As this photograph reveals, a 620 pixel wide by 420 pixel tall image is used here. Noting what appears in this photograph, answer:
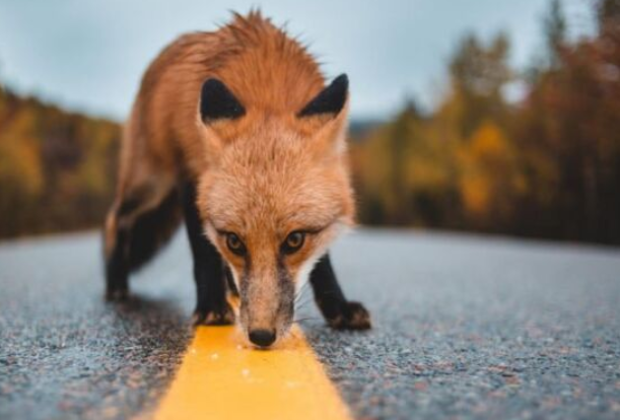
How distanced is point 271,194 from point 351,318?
129 cm

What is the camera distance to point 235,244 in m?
3.33

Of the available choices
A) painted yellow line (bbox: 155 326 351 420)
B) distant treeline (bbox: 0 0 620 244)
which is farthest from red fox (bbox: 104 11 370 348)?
distant treeline (bbox: 0 0 620 244)

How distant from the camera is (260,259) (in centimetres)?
318

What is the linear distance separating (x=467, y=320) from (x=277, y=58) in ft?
7.50

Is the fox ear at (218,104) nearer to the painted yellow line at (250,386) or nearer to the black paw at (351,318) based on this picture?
the painted yellow line at (250,386)

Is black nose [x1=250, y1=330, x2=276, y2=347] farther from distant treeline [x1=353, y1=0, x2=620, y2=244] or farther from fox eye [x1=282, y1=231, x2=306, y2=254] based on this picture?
distant treeline [x1=353, y1=0, x2=620, y2=244]

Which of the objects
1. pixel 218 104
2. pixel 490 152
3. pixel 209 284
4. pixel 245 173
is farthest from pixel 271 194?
pixel 490 152

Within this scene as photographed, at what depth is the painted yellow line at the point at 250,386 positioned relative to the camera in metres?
2.24

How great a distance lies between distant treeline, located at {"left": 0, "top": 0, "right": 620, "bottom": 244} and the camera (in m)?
21.8

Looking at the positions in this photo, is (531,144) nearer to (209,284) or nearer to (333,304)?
(333,304)

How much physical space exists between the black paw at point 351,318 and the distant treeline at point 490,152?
10.2 metres

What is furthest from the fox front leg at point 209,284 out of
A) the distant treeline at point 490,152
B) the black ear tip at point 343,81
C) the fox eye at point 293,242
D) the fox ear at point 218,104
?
the distant treeline at point 490,152

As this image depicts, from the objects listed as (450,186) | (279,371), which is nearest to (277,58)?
(279,371)

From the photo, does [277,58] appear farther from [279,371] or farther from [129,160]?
[279,371]
